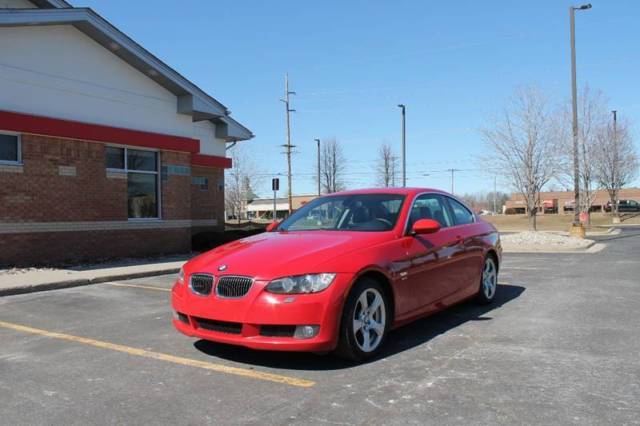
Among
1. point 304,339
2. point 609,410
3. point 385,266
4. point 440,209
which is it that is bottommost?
point 609,410

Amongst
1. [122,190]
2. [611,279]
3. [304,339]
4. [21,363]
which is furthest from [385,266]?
[122,190]

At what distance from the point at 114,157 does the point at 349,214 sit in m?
9.77

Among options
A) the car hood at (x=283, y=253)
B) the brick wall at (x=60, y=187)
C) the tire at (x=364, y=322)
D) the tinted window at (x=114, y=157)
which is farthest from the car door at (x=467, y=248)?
the tinted window at (x=114, y=157)

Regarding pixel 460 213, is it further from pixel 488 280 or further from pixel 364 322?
pixel 364 322

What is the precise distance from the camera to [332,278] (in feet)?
15.1

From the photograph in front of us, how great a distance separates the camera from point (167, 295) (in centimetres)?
895

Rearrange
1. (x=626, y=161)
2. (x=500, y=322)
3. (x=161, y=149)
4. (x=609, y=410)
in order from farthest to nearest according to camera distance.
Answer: (x=626, y=161) < (x=161, y=149) < (x=500, y=322) < (x=609, y=410)

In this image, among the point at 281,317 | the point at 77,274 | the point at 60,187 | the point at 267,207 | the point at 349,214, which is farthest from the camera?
the point at 267,207

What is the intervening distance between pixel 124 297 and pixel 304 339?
207 inches

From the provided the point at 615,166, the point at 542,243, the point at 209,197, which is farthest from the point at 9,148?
the point at 615,166

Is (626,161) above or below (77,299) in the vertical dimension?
above

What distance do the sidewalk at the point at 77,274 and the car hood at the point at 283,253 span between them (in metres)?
5.56

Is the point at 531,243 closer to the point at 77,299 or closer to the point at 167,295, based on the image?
the point at 167,295

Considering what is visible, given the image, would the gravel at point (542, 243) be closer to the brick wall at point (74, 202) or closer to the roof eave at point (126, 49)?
the roof eave at point (126, 49)
